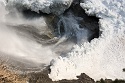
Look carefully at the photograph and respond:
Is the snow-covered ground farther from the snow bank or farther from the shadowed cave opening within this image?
the shadowed cave opening

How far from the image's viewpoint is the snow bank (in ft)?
43.4

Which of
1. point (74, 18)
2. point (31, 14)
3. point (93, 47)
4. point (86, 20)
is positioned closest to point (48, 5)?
point (31, 14)

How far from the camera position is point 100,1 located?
58.6 feet

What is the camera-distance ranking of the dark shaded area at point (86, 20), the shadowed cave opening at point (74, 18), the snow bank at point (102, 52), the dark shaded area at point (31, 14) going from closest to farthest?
the snow bank at point (102, 52), the dark shaded area at point (86, 20), the shadowed cave opening at point (74, 18), the dark shaded area at point (31, 14)

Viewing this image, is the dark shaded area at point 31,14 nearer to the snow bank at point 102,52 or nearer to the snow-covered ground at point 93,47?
the snow-covered ground at point 93,47

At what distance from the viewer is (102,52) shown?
14836 mm

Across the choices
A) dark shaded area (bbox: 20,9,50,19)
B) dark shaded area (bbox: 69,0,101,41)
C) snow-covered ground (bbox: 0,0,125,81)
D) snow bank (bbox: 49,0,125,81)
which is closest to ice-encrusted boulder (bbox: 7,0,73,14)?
snow-covered ground (bbox: 0,0,125,81)

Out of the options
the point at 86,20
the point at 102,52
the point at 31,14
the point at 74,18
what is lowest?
the point at 102,52

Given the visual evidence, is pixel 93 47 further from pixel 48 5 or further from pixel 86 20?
pixel 48 5

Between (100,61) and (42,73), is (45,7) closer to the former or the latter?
(100,61)

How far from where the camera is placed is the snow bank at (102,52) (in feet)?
43.4

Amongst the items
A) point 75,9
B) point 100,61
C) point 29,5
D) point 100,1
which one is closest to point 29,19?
point 29,5

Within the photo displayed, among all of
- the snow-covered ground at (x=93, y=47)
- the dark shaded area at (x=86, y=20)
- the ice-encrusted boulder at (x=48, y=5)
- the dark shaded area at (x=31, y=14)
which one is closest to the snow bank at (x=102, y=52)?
the snow-covered ground at (x=93, y=47)

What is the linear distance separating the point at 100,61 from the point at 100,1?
15.1ft
